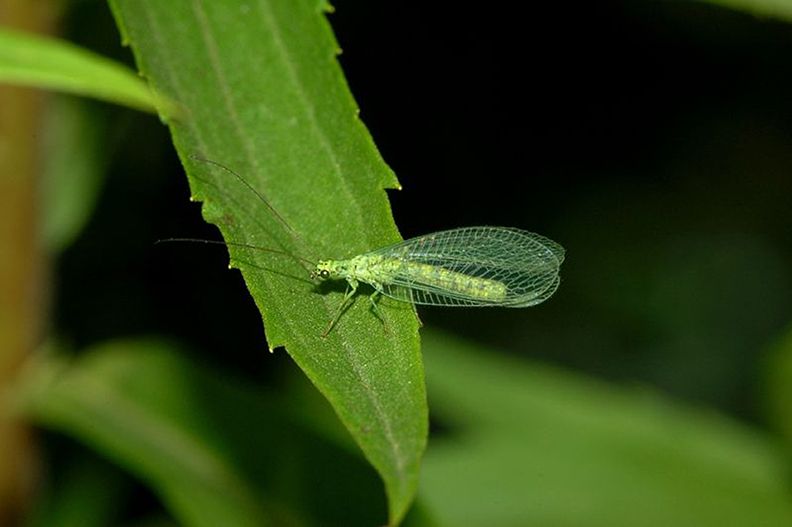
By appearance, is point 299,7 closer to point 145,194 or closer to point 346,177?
point 346,177

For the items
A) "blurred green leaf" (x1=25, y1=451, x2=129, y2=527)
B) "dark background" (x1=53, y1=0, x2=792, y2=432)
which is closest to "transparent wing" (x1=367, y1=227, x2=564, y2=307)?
"blurred green leaf" (x1=25, y1=451, x2=129, y2=527)

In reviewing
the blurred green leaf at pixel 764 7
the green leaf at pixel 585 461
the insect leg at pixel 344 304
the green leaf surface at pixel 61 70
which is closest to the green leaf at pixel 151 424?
the insect leg at pixel 344 304

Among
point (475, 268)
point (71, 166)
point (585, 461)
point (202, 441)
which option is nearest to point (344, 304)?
point (202, 441)

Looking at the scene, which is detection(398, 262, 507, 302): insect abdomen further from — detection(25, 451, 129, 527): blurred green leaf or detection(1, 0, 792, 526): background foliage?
detection(25, 451, 129, 527): blurred green leaf

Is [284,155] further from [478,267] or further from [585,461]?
[585,461]

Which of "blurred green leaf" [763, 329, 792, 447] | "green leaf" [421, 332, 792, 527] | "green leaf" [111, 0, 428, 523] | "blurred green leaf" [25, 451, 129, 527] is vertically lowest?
"blurred green leaf" [25, 451, 129, 527]

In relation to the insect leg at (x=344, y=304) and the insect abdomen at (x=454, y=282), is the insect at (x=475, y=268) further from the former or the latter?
the insect leg at (x=344, y=304)
